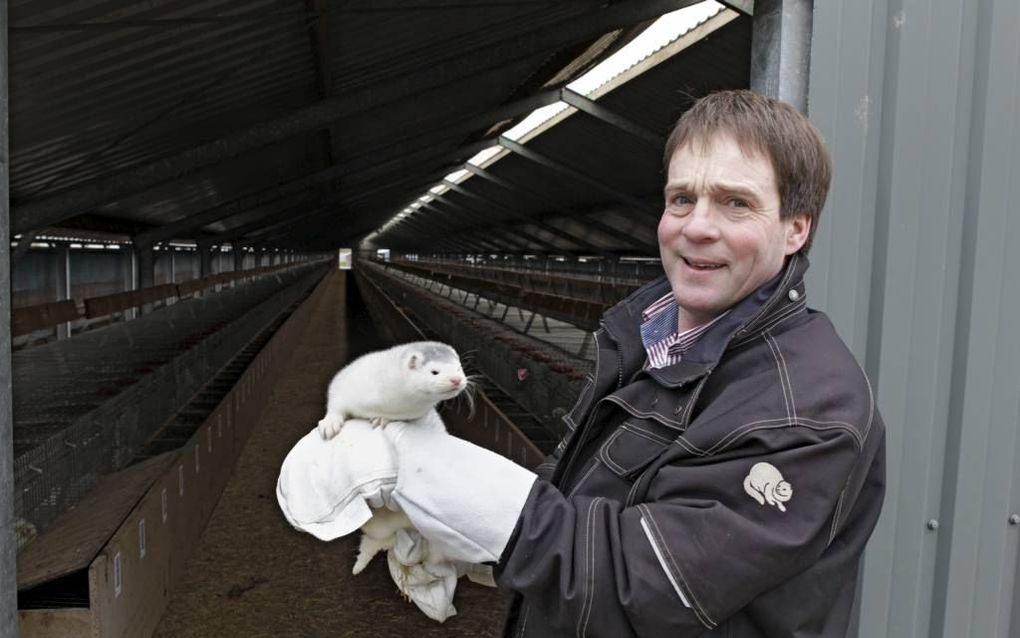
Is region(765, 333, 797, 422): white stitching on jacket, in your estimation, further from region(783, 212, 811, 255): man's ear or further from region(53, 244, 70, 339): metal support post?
region(53, 244, 70, 339): metal support post

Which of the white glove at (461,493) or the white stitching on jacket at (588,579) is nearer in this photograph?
the white stitching on jacket at (588,579)

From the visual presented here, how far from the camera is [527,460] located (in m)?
5.41

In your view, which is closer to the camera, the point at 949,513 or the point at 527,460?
the point at 949,513

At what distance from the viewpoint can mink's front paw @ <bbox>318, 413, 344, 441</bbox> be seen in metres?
1.54

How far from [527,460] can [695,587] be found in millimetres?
4376

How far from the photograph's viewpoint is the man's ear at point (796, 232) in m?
1.30

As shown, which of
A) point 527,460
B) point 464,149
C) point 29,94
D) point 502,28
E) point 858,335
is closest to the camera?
point 858,335

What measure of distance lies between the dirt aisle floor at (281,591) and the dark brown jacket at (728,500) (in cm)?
348

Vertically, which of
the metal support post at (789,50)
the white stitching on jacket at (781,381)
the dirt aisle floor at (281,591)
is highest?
the metal support post at (789,50)

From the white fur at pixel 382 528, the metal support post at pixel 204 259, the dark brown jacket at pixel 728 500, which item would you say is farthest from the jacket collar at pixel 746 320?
the metal support post at pixel 204 259

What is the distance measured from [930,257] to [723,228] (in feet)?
4.14

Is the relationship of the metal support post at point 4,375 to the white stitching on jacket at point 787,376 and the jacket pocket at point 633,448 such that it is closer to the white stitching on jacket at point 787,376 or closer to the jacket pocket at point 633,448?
the jacket pocket at point 633,448

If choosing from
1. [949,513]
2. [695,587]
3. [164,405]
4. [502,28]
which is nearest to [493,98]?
[502,28]

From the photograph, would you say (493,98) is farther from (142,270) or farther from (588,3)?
(142,270)
